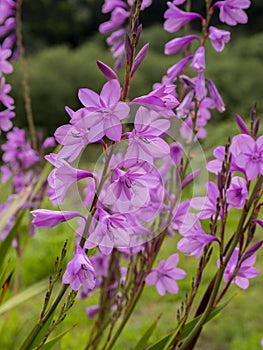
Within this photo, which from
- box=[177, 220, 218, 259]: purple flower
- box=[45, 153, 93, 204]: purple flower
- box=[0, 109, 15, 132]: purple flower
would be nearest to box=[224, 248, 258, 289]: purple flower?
box=[177, 220, 218, 259]: purple flower

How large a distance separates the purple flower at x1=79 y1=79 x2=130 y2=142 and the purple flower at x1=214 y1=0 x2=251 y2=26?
567mm

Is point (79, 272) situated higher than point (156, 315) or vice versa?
point (79, 272)

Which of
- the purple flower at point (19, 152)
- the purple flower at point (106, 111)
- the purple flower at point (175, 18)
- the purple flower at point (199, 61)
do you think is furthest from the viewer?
the purple flower at point (19, 152)

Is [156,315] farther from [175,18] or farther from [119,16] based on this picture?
[175,18]

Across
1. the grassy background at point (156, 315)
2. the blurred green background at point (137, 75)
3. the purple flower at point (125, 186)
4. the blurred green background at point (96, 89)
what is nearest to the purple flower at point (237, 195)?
the purple flower at point (125, 186)

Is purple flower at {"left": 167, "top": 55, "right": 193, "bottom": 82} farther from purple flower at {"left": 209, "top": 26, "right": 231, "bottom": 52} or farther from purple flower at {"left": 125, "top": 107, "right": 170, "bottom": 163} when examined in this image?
purple flower at {"left": 125, "top": 107, "right": 170, "bottom": 163}

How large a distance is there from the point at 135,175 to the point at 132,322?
203 cm

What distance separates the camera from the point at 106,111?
68 cm

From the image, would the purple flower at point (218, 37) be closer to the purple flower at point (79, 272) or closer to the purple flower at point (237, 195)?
the purple flower at point (237, 195)

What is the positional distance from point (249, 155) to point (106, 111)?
291 mm

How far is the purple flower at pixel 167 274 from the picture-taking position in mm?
1162

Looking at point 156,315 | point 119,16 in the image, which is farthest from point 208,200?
point 156,315

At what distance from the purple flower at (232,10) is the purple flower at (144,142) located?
1.78 feet

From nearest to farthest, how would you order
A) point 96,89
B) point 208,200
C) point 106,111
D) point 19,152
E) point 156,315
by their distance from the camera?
1. point 106,111
2. point 208,200
3. point 19,152
4. point 156,315
5. point 96,89
